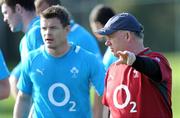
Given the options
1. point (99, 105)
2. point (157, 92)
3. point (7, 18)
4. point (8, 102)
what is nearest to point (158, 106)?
point (157, 92)

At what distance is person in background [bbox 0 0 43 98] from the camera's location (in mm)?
9633

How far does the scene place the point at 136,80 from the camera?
7.45 meters

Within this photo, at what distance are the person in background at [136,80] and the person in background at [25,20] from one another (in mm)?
2199

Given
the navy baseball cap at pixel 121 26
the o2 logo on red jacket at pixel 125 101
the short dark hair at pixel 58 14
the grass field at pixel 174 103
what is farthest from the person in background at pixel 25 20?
the grass field at pixel 174 103

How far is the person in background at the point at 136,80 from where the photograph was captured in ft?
24.0

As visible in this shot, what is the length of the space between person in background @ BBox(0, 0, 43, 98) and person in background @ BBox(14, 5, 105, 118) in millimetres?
763

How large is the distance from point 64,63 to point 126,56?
1.97 m

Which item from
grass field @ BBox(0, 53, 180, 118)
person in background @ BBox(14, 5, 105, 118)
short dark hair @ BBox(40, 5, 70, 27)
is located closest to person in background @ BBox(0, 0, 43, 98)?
person in background @ BBox(14, 5, 105, 118)

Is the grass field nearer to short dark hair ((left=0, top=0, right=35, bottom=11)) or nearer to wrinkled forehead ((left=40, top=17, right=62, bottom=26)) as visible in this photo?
short dark hair ((left=0, top=0, right=35, bottom=11))

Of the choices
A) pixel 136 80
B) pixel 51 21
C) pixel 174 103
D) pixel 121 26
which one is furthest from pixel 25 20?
pixel 174 103

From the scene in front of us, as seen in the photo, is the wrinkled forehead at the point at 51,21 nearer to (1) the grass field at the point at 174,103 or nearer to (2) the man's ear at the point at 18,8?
(2) the man's ear at the point at 18,8

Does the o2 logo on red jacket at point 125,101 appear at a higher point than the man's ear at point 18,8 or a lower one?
lower

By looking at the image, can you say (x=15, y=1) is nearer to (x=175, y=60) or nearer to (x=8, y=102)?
(x=8, y=102)

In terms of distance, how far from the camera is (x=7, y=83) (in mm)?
8711
